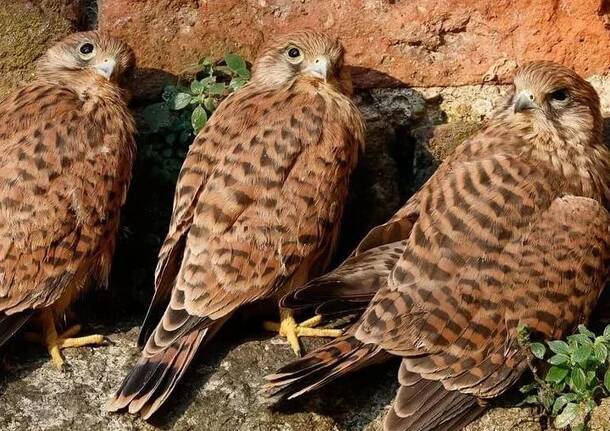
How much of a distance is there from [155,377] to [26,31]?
59.9 inches

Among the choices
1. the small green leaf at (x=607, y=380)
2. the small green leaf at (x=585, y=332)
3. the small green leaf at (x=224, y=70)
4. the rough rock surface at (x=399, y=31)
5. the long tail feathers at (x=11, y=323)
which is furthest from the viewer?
the small green leaf at (x=224, y=70)

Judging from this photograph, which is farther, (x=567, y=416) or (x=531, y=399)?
(x=531, y=399)

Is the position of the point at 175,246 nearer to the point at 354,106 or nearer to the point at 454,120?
the point at 354,106

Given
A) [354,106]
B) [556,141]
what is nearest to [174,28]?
[354,106]

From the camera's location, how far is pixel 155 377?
4.17 m

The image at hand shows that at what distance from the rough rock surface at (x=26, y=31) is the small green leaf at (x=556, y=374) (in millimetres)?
2189

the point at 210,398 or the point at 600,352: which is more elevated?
the point at 600,352

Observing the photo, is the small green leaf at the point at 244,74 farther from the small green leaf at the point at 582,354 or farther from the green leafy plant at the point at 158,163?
the small green leaf at the point at 582,354

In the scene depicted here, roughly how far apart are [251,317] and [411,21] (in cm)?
118

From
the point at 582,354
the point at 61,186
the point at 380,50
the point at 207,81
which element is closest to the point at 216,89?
the point at 207,81

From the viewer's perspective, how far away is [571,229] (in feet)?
14.0

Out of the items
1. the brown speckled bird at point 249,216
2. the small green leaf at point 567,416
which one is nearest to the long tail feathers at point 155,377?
the brown speckled bird at point 249,216

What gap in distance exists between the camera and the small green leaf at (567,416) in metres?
3.96

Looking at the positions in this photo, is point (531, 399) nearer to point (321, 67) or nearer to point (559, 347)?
point (559, 347)
